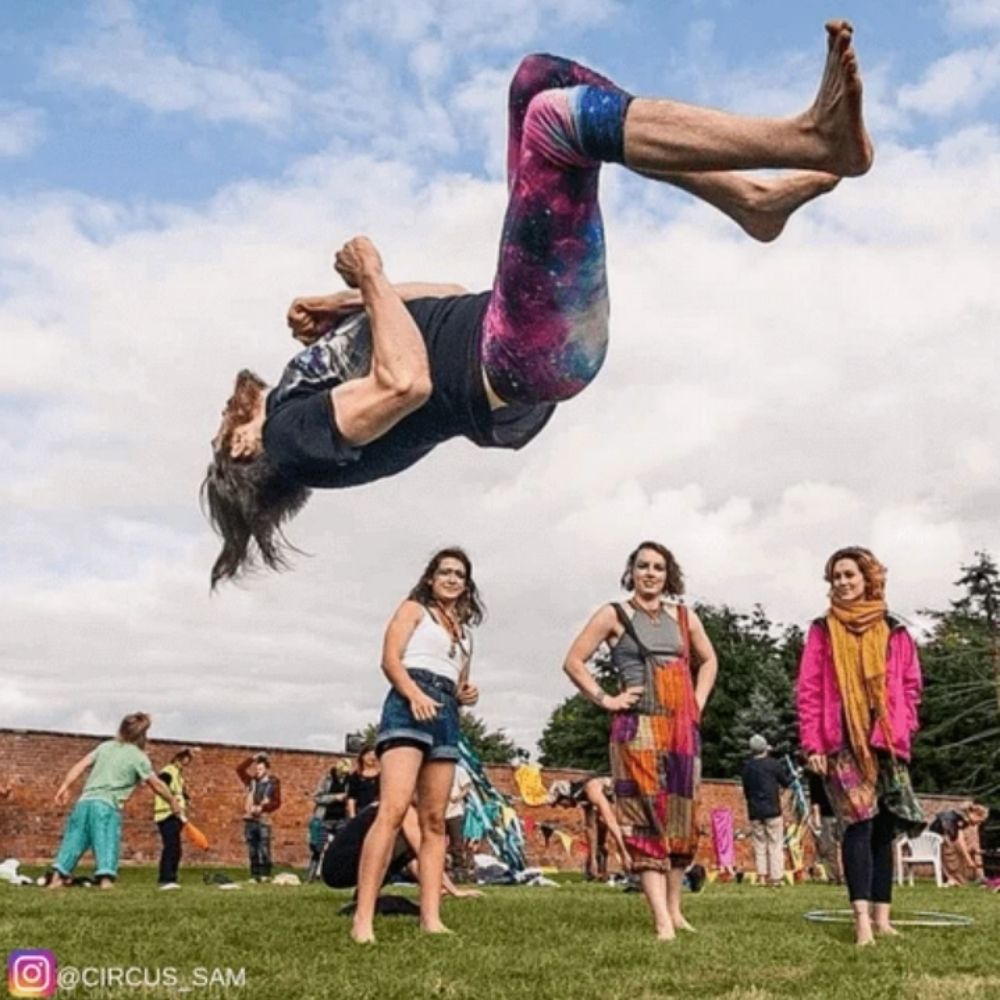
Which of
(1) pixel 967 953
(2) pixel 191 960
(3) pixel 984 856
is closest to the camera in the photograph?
(2) pixel 191 960

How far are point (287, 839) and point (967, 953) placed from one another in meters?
20.1

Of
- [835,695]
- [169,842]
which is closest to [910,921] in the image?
[835,695]

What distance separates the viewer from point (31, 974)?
4.71m

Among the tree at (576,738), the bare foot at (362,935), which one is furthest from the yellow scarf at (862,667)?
the tree at (576,738)

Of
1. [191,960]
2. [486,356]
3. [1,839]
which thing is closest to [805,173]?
[486,356]

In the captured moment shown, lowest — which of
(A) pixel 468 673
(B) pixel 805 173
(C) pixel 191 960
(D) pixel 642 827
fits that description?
(C) pixel 191 960

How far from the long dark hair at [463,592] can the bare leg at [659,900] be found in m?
1.52

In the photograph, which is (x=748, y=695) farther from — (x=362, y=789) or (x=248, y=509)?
(x=248, y=509)

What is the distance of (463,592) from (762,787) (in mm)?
11314

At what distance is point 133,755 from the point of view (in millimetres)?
13047

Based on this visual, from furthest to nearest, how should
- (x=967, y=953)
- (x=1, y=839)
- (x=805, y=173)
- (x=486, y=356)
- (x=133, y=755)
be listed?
(x=1, y=839), (x=133, y=755), (x=967, y=953), (x=486, y=356), (x=805, y=173)

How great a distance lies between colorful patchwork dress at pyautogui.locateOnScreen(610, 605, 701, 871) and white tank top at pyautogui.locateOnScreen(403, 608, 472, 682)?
2.69ft

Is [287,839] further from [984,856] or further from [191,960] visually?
[191,960]

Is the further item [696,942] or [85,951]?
[696,942]
